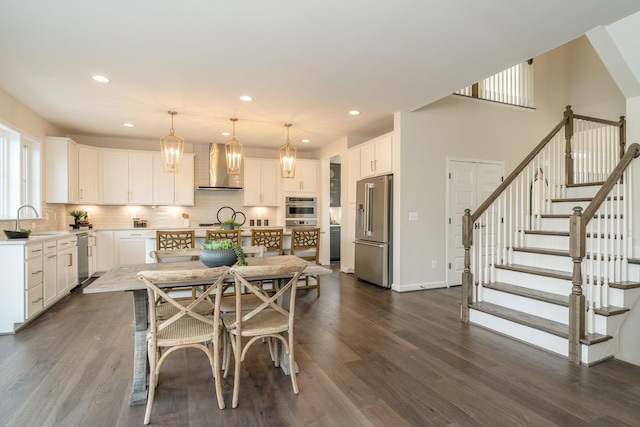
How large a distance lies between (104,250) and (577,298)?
6752 mm

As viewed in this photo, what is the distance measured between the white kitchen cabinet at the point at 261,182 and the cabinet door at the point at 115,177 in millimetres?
2297

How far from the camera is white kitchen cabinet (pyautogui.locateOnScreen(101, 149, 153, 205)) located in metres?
6.29

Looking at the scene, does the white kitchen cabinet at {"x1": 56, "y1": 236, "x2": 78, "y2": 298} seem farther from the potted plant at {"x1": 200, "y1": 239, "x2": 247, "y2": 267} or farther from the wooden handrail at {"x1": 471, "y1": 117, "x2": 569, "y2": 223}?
the wooden handrail at {"x1": 471, "y1": 117, "x2": 569, "y2": 223}

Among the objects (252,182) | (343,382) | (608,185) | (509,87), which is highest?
(509,87)

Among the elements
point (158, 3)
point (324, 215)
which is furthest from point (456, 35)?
point (324, 215)

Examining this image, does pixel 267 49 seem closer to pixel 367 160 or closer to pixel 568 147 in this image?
pixel 367 160

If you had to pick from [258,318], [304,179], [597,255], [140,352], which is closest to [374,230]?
[304,179]

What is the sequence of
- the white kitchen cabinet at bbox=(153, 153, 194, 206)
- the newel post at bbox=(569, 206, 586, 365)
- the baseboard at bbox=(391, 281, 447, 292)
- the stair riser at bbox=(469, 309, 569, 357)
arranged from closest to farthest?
the newel post at bbox=(569, 206, 586, 365) < the stair riser at bbox=(469, 309, 569, 357) < the baseboard at bbox=(391, 281, 447, 292) < the white kitchen cabinet at bbox=(153, 153, 194, 206)

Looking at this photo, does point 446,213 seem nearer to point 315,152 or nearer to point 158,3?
point 315,152

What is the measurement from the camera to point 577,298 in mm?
2643

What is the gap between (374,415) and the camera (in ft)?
6.30

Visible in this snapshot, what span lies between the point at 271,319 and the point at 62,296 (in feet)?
12.4

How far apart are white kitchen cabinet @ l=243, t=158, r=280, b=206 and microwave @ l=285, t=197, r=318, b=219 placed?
0.33 m

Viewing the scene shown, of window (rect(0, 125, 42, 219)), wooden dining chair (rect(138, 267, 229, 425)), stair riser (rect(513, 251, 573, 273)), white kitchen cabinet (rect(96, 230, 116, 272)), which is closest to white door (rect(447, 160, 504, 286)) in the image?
stair riser (rect(513, 251, 573, 273))
